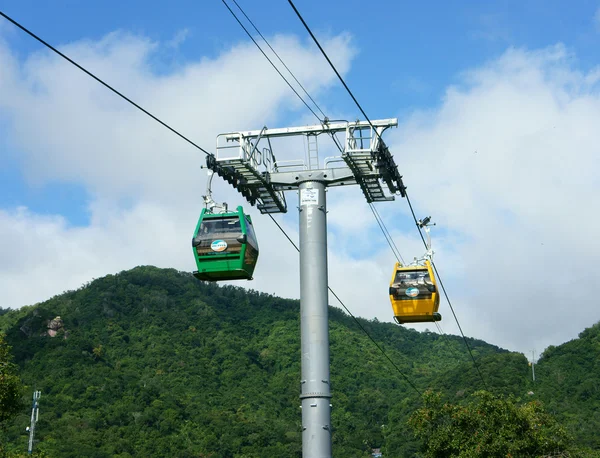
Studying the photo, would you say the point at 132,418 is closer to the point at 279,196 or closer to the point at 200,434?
the point at 200,434

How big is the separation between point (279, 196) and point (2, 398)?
42.4 ft

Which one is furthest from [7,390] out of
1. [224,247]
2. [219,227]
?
[224,247]

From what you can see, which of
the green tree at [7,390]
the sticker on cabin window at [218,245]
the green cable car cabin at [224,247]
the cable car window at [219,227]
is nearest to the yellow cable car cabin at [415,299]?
the green cable car cabin at [224,247]

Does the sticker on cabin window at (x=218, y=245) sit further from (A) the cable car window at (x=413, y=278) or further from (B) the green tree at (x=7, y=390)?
(B) the green tree at (x=7, y=390)

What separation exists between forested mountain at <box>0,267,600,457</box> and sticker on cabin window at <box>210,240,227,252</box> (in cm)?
6746

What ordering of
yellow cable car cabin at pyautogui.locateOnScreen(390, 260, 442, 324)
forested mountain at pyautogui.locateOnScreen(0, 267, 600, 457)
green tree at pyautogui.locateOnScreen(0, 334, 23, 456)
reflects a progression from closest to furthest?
yellow cable car cabin at pyautogui.locateOnScreen(390, 260, 442, 324) < green tree at pyautogui.locateOnScreen(0, 334, 23, 456) < forested mountain at pyautogui.locateOnScreen(0, 267, 600, 457)

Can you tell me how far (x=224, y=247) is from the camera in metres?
18.8

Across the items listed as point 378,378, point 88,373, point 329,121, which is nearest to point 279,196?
point 329,121

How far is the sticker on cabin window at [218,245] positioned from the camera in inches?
741

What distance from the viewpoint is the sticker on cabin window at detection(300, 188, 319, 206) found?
18.5 m

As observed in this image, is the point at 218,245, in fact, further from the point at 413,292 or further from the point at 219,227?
the point at 413,292

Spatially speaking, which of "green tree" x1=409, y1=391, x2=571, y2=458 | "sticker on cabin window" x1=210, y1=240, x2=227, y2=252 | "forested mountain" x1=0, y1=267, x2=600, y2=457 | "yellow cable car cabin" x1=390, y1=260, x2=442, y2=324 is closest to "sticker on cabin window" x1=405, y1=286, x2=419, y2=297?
"yellow cable car cabin" x1=390, y1=260, x2=442, y2=324

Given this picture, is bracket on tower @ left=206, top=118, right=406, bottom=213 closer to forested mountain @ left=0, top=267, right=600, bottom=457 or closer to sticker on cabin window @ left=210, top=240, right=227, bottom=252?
sticker on cabin window @ left=210, top=240, right=227, bottom=252

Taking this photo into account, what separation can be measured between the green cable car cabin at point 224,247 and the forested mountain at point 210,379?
67.2 meters
